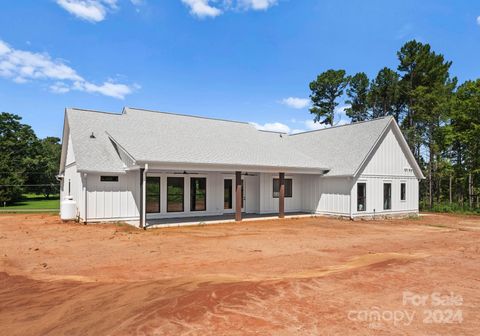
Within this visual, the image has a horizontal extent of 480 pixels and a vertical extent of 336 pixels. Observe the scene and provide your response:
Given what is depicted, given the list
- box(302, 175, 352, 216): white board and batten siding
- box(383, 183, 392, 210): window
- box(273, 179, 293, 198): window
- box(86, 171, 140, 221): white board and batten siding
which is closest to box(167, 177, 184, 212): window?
box(86, 171, 140, 221): white board and batten siding

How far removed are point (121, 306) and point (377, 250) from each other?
26.1 ft

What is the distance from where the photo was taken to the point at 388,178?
20.8 metres

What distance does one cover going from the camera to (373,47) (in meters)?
26.0

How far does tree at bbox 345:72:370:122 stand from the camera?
44375 mm

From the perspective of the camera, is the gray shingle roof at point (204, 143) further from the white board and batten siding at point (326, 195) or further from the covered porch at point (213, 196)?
the covered porch at point (213, 196)

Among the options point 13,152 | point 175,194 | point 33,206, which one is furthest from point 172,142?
point 13,152

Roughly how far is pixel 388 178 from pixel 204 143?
11406 millimetres

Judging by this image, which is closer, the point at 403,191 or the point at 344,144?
the point at 344,144

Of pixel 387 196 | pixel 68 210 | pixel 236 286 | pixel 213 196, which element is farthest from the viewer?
pixel 387 196

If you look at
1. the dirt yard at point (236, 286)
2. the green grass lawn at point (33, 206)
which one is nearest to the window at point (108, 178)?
the dirt yard at point (236, 286)

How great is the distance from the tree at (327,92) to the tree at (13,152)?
37.0 m

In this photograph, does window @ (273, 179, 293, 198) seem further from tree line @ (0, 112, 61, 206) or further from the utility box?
tree line @ (0, 112, 61, 206)

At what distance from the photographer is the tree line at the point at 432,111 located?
2936 cm

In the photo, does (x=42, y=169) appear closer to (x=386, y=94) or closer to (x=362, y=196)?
(x=362, y=196)
